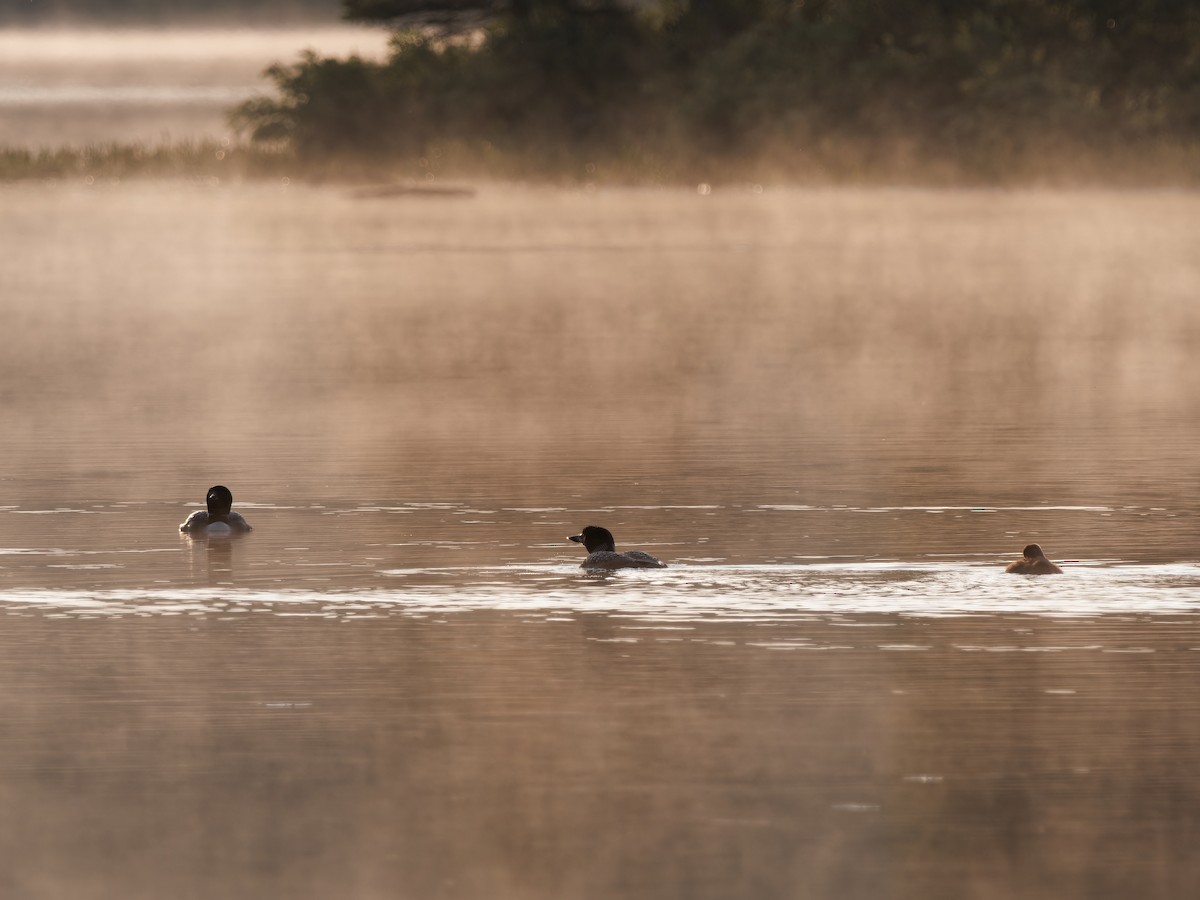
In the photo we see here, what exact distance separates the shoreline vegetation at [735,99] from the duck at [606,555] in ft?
164

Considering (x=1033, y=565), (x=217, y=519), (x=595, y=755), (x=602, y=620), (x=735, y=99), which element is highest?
(x=735, y=99)

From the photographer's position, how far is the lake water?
802 cm

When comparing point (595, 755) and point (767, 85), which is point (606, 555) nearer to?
point (595, 755)

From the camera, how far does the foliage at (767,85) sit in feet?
205

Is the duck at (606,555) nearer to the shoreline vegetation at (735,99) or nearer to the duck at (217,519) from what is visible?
the duck at (217,519)

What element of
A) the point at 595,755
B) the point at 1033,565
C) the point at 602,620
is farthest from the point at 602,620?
the point at 595,755

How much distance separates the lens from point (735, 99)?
216ft

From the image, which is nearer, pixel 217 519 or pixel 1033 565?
pixel 1033 565

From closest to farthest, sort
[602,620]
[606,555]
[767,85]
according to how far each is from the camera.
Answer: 1. [602,620]
2. [606,555]
3. [767,85]

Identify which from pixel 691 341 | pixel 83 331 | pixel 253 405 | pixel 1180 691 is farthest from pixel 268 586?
pixel 83 331

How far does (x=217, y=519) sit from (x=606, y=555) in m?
2.11

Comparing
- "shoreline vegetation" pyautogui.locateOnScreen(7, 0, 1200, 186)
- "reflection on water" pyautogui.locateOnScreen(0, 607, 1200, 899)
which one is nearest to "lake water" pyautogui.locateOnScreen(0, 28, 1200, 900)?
"reflection on water" pyautogui.locateOnScreen(0, 607, 1200, 899)

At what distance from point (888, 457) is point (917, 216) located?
1488 inches

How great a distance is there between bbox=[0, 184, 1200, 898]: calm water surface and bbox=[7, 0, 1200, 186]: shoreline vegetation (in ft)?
116
